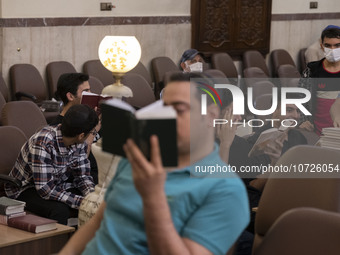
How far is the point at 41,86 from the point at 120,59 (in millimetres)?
2831

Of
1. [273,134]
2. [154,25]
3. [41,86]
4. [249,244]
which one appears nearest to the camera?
[249,244]

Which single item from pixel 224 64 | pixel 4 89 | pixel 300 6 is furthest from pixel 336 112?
pixel 300 6

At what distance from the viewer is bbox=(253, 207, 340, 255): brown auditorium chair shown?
7.61 feet

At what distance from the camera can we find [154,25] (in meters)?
9.38

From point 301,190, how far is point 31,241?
4.49 feet

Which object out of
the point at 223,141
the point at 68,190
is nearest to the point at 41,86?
the point at 68,190

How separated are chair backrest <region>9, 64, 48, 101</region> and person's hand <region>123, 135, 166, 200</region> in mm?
5967

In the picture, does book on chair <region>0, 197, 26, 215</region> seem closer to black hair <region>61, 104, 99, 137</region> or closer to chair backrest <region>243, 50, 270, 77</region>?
black hair <region>61, 104, 99, 137</region>

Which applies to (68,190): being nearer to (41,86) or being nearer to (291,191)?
(291,191)

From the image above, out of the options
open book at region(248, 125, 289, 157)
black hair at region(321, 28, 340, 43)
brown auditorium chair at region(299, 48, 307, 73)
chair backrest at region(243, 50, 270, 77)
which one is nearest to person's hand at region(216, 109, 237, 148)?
open book at region(248, 125, 289, 157)

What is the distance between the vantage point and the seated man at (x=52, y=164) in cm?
407

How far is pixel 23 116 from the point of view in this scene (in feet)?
18.7

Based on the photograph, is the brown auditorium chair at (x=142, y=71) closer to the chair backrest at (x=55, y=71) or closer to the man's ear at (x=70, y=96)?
the chair backrest at (x=55, y=71)

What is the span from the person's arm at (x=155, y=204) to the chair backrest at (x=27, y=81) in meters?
5.94
